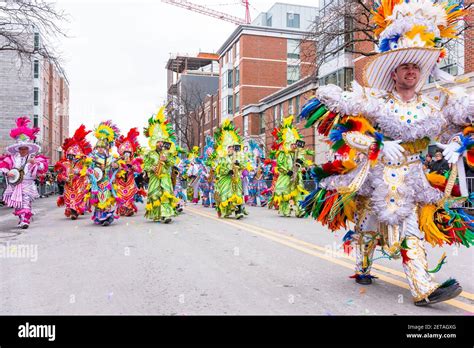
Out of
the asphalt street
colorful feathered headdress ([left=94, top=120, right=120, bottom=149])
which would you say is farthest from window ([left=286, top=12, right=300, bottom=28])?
the asphalt street

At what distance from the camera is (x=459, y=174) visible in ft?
14.5

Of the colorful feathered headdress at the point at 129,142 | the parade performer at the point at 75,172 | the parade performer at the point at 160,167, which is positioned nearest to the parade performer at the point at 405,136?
the parade performer at the point at 160,167

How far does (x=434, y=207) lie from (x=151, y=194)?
27.8 ft

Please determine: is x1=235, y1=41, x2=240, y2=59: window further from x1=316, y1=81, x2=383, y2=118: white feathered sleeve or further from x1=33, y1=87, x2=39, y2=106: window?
x1=316, y1=81, x2=383, y2=118: white feathered sleeve

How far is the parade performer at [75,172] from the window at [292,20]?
4151cm

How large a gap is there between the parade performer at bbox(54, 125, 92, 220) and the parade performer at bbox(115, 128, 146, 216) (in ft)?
3.26

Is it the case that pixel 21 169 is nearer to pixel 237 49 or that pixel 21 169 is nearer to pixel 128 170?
pixel 128 170

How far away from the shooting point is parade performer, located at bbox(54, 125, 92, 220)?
13.8 metres

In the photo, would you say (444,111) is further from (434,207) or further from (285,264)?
(285,264)

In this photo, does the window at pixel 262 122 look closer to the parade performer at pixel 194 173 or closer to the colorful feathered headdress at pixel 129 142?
the parade performer at pixel 194 173

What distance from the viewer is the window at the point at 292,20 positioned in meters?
51.6
